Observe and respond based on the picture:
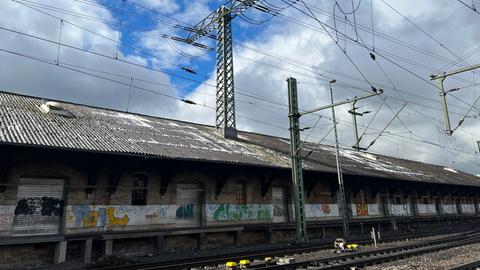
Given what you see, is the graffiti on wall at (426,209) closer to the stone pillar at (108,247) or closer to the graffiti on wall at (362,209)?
the graffiti on wall at (362,209)

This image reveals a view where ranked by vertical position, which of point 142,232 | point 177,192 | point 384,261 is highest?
point 177,192

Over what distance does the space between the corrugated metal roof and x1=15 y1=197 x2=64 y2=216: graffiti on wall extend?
248cm

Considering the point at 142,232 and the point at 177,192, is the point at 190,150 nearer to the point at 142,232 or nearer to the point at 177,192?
the point at 177,192

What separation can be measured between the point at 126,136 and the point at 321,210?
1361 cm

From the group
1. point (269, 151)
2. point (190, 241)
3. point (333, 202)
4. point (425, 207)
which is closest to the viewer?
point (190, 241)

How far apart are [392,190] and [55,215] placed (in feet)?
84.7

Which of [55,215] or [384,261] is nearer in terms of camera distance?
[384,261]

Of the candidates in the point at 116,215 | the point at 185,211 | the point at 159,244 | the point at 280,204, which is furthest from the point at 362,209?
the point at 116,215

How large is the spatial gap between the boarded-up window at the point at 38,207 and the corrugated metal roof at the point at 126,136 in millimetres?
1994

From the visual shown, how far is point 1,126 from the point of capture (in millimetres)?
12844

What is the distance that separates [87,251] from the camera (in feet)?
45.2

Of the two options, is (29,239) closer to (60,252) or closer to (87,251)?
(60,252)

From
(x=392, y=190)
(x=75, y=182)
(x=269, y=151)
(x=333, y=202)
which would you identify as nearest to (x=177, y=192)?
(x=75, y=182)

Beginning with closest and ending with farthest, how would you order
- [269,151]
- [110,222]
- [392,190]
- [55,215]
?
[55,215]
[110,222]
[269,151]
[392,190]
